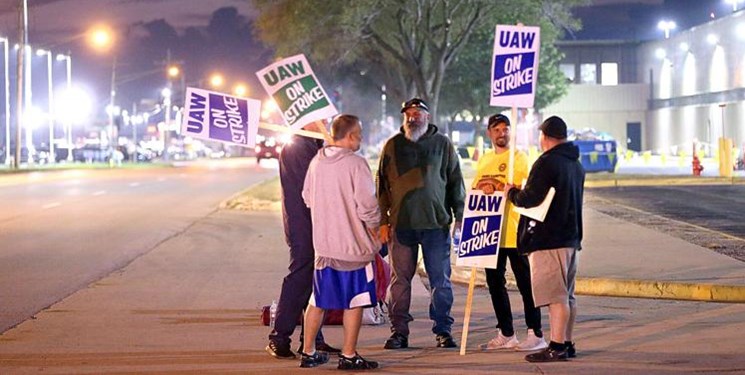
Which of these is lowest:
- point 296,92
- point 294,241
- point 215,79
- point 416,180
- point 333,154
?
point 294,241

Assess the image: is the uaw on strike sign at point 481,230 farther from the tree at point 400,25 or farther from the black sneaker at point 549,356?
the tree at point 400,25

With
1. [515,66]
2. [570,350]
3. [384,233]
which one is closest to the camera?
[570,350]

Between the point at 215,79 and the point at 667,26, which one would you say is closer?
the point at 215,79

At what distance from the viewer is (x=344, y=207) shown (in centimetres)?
841

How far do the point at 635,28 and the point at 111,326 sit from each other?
8557 cm

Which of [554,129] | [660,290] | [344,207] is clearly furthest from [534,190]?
[660,290]

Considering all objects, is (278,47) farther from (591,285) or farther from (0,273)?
(591,285)

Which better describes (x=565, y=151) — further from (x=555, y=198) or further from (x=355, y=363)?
(x=355, y=363)

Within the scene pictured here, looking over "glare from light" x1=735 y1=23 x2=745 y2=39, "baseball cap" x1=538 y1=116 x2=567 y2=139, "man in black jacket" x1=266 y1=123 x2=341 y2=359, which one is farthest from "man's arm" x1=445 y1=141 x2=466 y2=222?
"glare from light" x1=735 y1=23 x2=745 y2=39

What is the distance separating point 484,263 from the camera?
9.30 meters

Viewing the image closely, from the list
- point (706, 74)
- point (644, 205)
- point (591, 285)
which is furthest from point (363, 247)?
point (706, 74)

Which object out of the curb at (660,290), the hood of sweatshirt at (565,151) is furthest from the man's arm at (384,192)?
the curb at (660,290)

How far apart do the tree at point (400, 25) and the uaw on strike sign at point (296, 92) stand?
91.4 feet

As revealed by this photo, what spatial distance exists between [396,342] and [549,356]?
1.33 metres
